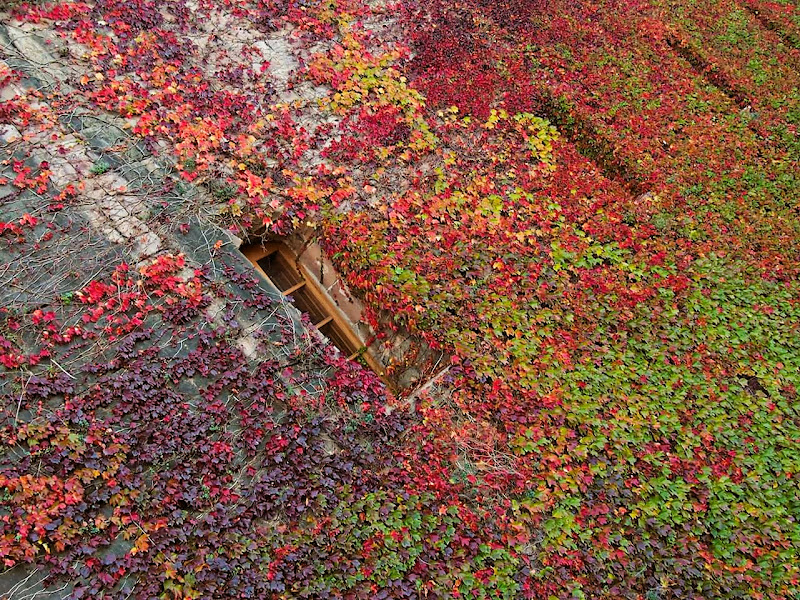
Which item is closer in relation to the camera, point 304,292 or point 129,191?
point 129,191

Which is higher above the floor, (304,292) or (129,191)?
(129,191)

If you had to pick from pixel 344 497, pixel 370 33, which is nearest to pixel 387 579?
pixel 344 497

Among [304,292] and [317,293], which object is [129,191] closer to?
[304,292]

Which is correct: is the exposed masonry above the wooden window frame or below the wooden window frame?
above

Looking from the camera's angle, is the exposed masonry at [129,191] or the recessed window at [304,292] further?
the recessed window at [304,292]

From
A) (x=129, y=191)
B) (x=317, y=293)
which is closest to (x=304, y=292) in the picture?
(x=317, y=293)

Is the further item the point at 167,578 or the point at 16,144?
the point at 16,144

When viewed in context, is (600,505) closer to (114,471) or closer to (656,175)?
(114,471)
